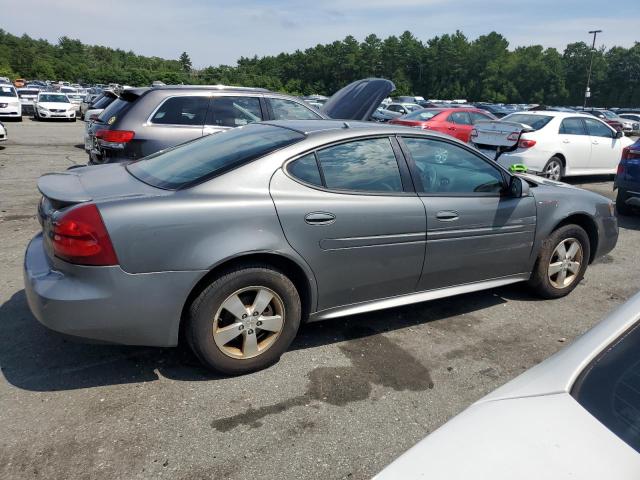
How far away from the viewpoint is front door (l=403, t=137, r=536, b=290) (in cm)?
381

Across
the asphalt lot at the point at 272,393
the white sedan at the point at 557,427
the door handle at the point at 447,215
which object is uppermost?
the door handle at the point at 447,215

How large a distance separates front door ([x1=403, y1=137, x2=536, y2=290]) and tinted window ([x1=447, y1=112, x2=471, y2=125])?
1029 cm

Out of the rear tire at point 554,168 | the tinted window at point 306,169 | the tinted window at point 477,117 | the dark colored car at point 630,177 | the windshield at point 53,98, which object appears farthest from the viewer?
the windshield at point 53,98

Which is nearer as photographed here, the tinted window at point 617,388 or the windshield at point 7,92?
the tinted window at point 617,388

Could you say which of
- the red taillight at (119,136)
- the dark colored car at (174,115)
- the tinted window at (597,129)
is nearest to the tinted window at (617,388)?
the dark colored car at (174,115)

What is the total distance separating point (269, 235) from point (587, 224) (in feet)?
10.6

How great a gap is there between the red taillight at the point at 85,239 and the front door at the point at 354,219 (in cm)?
100

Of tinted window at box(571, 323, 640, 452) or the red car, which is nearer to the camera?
tinted window at box(571, 323, 640, 452)

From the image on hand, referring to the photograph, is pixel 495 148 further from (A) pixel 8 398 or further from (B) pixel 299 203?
(A) pixel 8 398

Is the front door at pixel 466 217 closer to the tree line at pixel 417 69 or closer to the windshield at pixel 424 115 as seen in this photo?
the windshield at pixel 424 115

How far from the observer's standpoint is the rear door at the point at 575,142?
10.5 metres

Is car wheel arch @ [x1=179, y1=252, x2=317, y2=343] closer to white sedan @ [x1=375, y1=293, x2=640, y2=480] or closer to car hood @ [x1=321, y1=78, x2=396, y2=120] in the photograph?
white sedan @ [x1=375, y1=293, x2=640, y2=480]

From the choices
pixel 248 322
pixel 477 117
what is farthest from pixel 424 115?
pixel 248 322

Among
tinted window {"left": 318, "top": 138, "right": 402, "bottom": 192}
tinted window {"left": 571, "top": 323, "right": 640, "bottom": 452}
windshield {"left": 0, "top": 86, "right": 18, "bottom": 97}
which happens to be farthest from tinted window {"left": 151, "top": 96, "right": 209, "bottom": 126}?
windshield {"left": 0, "top": 86, "right": 18, "bottom": 97}
